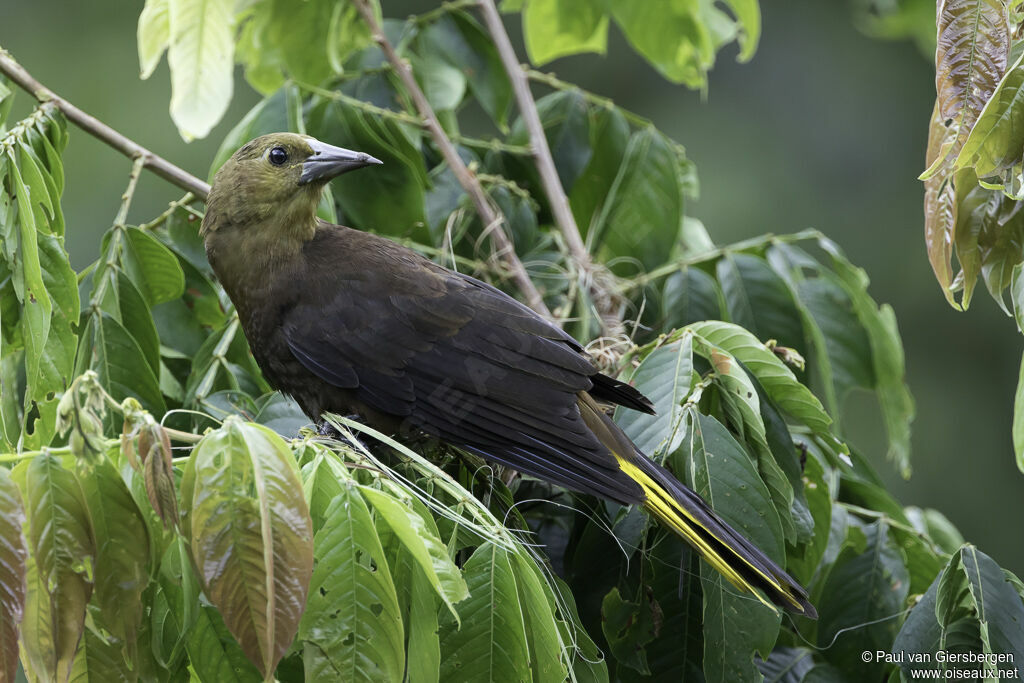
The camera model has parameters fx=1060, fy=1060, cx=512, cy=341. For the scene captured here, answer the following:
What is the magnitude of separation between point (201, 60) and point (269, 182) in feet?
1.03

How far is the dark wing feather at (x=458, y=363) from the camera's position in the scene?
7.11 ft

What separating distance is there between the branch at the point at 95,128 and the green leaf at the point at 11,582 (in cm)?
122

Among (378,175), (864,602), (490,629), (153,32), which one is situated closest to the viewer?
(490,629)

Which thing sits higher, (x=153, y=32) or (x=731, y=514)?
(x=153, y=32)

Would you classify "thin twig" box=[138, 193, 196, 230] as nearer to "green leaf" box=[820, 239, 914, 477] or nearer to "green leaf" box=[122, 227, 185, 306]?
"green leaf" box=[122, 227, 185, 306]

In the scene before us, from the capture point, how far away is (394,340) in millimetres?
2395

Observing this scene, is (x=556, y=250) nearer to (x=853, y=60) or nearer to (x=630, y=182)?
(x=630, y=182)

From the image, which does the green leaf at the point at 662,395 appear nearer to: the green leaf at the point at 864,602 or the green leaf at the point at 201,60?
the green leaf at the point at 864,602

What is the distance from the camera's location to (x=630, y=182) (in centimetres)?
293

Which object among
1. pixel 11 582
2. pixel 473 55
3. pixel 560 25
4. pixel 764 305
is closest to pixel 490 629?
pixel 11 582

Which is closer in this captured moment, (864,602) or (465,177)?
(864,602)

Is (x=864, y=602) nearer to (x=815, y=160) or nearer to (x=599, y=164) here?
(x=599, y=164)

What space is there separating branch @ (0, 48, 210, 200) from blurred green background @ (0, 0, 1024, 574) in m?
5.57

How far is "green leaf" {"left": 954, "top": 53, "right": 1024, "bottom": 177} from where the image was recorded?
1.39 metres
